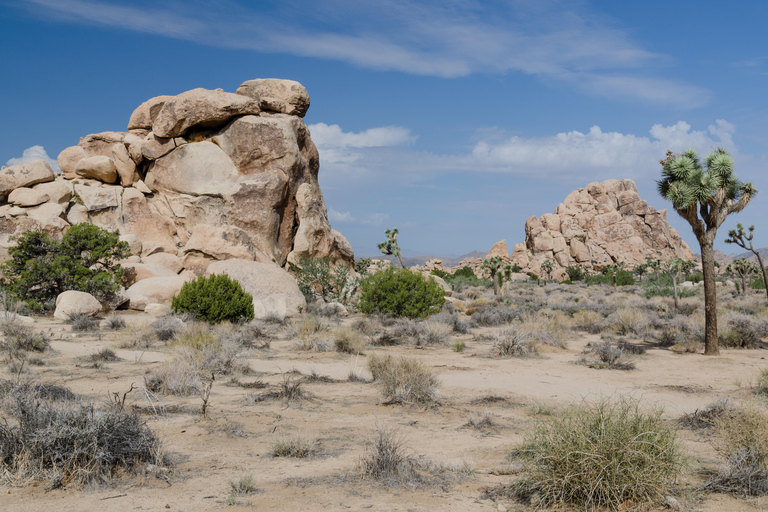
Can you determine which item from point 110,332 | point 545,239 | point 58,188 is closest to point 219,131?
point 58,188

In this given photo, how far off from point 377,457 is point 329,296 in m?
22.6

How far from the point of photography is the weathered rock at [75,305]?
19.5 meters

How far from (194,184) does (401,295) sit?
16255mm

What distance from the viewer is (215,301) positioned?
1884 centimetres

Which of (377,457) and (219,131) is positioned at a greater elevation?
(219,131)

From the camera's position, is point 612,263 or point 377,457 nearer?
point 377,457

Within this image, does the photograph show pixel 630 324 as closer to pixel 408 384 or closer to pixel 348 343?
pixel 348 343

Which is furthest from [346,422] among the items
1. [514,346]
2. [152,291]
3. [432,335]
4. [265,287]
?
[152,291]

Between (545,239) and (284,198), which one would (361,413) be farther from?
(545,239)

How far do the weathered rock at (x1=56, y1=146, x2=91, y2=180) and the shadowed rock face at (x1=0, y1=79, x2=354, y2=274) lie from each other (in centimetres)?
6

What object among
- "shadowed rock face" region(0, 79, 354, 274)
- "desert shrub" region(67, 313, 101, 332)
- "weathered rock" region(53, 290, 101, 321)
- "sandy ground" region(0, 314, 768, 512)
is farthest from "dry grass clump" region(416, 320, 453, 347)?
"shadowed rock face" region(0, 79, 354, 274)

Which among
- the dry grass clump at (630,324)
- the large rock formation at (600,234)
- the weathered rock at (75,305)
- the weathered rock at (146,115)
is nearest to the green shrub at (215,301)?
the weathered rock at (75,305)

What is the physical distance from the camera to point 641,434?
4.62 metres

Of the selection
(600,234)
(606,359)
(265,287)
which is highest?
(600,234)
